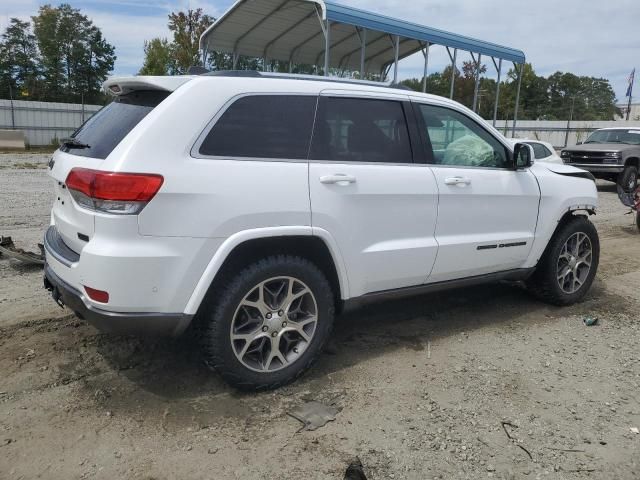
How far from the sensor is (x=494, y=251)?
4473 millimetres

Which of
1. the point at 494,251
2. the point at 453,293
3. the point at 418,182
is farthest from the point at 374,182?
the point at 453,293

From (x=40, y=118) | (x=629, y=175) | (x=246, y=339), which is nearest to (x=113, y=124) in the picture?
(x=246, y=339)

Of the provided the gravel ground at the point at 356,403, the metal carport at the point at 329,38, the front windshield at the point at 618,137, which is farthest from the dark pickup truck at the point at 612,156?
the gravel ground at the point at 356,403

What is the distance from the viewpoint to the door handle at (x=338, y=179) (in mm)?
3432

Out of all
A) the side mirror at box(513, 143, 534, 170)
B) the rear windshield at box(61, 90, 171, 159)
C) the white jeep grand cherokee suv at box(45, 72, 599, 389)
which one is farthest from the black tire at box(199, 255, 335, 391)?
the side mirror at box(513, 143, 534, 170)

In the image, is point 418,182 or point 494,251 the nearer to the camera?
point 418,182

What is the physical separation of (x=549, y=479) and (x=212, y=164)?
2.38m

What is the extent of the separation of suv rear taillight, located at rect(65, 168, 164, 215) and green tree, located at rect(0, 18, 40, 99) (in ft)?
163

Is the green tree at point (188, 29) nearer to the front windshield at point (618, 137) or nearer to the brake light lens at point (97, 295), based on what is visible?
the front windshield at point (618, 137)

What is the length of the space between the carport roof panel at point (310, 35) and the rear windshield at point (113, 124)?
8.27m

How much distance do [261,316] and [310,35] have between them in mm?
12299

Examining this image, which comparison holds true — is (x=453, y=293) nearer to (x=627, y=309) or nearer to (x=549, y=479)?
(x=627, y=309)

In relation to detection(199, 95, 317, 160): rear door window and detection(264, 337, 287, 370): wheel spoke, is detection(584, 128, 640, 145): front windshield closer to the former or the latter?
detection(199, 95, 317, 160): rear door window

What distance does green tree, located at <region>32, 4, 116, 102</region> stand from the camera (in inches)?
1849
